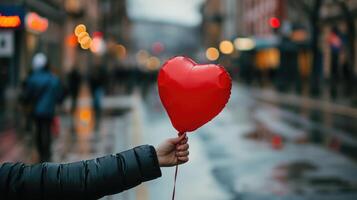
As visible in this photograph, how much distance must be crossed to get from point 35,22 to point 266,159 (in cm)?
2201

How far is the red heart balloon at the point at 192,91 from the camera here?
3.20 metres

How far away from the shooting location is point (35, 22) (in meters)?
33.7

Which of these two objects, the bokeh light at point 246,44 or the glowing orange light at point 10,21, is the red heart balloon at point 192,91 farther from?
the bokeh light at point 246,44

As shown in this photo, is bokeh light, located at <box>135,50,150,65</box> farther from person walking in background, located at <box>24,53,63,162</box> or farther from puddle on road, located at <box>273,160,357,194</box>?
person walking in background, located at <box>24,53,63,162</box>

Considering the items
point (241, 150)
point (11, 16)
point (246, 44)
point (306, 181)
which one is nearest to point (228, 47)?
point (246, 44)

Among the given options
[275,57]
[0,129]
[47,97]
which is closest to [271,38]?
[275,57]

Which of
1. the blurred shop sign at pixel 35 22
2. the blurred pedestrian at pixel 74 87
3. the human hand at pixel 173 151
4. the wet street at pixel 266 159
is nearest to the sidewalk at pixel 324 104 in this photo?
the wet street at pixel 266 159

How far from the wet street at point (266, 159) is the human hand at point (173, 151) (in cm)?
686

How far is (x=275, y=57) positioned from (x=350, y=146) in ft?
193

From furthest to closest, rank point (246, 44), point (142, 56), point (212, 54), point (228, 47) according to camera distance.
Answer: point (142, 56) → point (212, 54) → point (228, 47) → point (246, 44)

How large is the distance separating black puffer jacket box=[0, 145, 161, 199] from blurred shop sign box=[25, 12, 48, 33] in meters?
29.5

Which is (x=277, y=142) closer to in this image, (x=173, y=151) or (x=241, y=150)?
(x=241, y=150)

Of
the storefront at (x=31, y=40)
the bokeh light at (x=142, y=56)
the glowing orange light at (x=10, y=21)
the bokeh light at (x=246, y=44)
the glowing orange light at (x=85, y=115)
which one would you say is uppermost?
the glowing orange light at (x=10, y=21)

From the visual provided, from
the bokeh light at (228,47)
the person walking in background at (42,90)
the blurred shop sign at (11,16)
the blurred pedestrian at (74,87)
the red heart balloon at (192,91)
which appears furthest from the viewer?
the bokeh light at (228,47)
